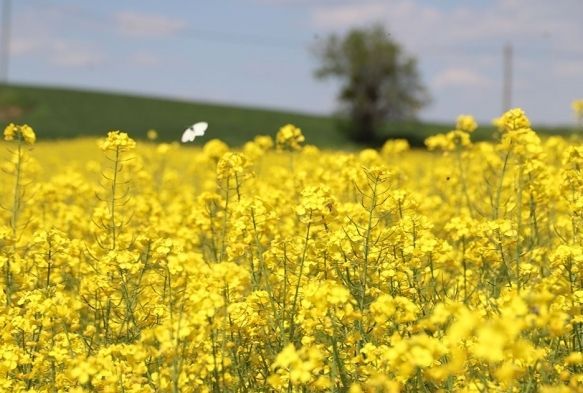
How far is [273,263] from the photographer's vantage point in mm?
4906

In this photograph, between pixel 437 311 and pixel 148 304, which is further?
pixel 148 304

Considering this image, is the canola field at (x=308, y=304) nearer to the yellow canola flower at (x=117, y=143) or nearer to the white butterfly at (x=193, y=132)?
the yellow canola flower at (x=117, y=143)

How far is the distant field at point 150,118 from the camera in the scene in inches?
1811

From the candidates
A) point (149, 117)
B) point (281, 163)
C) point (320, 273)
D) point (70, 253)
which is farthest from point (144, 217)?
point (149, 117)

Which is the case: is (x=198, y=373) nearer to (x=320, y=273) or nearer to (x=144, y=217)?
(x=320, y=273)

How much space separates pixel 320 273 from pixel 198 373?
1.21 metres

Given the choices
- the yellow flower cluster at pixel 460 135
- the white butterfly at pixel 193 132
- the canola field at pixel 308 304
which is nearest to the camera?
the canola field at pixel 308 304

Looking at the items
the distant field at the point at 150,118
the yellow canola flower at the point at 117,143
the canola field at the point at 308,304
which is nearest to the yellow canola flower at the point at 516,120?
the canola field at the point at 308,304

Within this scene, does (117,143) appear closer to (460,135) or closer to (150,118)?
(460,135)

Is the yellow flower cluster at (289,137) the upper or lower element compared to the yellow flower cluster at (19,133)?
upper

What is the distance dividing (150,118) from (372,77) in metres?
13.9

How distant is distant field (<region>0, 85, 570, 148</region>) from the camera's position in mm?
46000

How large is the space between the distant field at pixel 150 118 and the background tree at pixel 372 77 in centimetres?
198

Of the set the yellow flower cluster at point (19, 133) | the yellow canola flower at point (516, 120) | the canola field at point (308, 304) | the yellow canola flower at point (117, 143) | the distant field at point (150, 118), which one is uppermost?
the distant field at point (150, 118)
